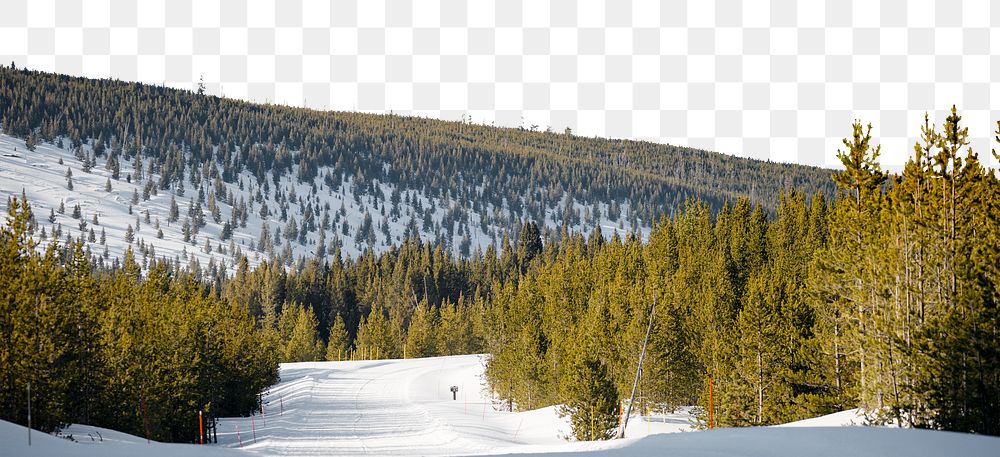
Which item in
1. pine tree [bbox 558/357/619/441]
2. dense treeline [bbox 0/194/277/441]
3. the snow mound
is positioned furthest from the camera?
pine tree [bbox 558/357/619/441]

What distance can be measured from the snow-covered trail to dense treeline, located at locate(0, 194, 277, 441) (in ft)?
9.48

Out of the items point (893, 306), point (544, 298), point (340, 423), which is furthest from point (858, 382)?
point (544, 298)

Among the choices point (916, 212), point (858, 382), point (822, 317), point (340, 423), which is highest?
point (916, 212)

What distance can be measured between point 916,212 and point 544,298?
51.4m

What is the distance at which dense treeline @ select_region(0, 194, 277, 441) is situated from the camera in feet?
93.8

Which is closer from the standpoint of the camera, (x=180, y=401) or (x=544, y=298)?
(x=180, y=401)

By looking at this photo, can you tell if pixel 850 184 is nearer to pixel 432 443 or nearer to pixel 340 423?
pixel 432 443

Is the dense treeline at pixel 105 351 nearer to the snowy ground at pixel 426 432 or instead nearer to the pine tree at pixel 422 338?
the snowy ground at pixel 426 432

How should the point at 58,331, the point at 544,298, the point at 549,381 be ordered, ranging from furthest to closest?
the point at 544,298
the point at 549,381
the point at 58,331

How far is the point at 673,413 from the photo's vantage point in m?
45.0

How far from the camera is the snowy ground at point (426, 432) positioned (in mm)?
18641

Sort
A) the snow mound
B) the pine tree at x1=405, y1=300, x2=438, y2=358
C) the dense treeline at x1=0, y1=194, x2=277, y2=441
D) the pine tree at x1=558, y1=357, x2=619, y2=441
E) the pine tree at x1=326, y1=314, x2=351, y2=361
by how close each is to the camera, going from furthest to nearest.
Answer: the pine tree at x1=326, y1=314, x2=351, y2=361 < the pine tree at x1=405, y1=300, x2=438, y2=358 < the pine tree at x1=558, y1=357, x2=619, y2=441 < the dense treeline at x1=0, y1=194, x2=277, y2=441 < the snow mound

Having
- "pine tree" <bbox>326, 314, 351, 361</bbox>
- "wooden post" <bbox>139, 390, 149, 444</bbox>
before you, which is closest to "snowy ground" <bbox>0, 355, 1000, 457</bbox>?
"wooden post" <bbox>139, 390, 149, 444</bbox>

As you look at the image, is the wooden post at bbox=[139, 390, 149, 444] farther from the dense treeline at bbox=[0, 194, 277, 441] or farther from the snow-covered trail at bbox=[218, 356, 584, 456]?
the snow-covered trail at bbox=[218, 356, 584, 456]
